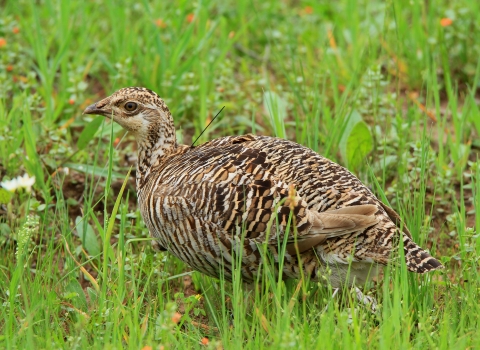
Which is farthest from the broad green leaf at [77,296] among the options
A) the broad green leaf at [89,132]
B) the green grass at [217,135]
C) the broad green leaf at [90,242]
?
the broad green leaf at [89,132]

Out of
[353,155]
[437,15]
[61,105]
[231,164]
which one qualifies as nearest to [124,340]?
[231,164]

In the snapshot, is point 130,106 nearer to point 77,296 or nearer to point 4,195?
point 4,195

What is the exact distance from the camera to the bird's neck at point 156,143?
5156 mm

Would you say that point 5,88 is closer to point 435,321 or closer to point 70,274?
point 70,274

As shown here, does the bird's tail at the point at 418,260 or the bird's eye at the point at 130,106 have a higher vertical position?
the bird's eye at the point at 130,106

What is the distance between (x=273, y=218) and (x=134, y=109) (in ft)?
4.71

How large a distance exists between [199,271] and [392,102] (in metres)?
2.37

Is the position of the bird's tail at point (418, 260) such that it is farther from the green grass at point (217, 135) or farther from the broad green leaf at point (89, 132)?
the broad green leaf at point (89, 132)

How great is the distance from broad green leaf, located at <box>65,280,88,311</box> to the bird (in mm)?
530

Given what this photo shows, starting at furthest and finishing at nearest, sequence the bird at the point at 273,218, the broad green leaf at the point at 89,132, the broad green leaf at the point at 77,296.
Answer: the broad green leaf at the point at 89,132 → the broad green leaf at the point at 77,296 → the bird at the point at 273,218

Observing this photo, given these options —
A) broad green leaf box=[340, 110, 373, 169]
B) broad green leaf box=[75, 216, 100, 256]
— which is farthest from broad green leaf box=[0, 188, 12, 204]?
broad green leaf box=[340, 110, 373, 169]

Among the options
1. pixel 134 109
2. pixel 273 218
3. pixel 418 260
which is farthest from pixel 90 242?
pixel 418 260

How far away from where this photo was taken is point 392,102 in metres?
6.29

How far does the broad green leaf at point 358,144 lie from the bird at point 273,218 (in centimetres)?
102
